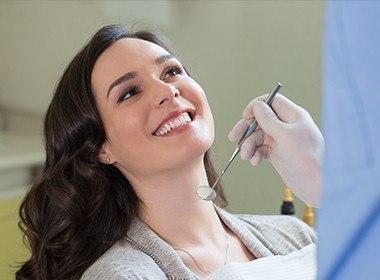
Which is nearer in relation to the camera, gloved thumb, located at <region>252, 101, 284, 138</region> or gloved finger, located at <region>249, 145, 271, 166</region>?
gloved thumb, located at <region>252, 101, 284, 138</region>

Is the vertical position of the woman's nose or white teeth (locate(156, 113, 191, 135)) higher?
the woman's nose

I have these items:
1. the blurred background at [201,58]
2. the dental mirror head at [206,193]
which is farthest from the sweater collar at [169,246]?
the blurred background at [201,58]

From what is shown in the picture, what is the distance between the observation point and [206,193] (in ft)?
4.83

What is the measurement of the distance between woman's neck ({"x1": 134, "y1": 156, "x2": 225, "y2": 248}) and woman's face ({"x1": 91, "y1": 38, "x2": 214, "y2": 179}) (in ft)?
0.14

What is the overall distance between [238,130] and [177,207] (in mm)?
232

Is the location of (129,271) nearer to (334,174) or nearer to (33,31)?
(334,174)

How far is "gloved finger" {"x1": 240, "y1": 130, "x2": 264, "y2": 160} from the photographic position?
1351 mm

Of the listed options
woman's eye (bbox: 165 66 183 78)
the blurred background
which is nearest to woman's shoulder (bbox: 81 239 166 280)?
woman's eye (bbox: 165 66 183 78)

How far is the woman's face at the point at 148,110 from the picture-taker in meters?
1.42

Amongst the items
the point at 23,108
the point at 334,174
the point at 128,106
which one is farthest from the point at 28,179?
the point at 334,174

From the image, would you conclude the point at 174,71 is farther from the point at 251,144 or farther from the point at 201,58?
the point at 201,58

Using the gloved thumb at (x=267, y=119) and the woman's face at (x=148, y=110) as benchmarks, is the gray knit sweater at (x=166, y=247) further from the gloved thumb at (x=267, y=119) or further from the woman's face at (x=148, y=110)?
the gloved thumb at (x=267, y=119)

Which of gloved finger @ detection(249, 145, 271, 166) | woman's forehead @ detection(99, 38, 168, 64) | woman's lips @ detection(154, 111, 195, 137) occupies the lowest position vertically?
woman's lips @ detection(154, 111, 195, 137)

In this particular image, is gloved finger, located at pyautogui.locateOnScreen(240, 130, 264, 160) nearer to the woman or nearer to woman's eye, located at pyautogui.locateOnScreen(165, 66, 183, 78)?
the woman
